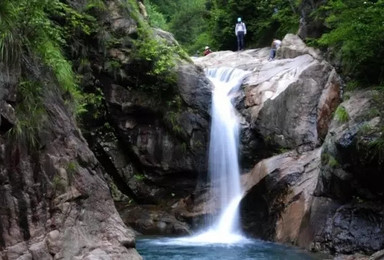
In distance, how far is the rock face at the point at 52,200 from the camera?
6.62 m

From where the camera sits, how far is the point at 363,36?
10922 millimetres

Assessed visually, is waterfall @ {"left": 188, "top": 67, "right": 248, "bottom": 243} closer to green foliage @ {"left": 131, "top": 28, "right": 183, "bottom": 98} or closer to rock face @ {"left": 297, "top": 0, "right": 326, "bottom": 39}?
green foliage @ {"left": 131, "top": 28, "right": 183, "bottom": 98}

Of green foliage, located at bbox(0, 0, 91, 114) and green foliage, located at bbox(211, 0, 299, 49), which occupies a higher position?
green foliage, located at bbox(211, 0, 299, 49)

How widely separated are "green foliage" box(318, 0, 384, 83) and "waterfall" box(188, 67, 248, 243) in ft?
12.6

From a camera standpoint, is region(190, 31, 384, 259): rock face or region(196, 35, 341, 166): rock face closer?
region(190, 31, 384, 259): rock face

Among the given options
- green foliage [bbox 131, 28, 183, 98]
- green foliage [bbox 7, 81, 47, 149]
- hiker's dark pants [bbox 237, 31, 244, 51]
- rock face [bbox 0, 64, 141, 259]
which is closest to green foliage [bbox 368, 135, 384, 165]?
rock face [bbox 0, 64, 141, 259]

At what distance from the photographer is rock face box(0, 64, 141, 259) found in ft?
21.7

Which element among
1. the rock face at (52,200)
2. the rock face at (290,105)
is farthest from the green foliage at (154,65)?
the rock face at (52,200)

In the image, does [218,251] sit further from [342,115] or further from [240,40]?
[240,40]

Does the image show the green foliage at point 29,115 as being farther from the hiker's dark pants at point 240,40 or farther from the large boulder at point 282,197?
the hiker's dark pants at point 240,40

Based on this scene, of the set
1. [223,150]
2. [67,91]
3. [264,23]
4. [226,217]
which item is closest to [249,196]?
[226,217]

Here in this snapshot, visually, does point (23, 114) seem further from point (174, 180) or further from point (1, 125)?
point (174, 180)

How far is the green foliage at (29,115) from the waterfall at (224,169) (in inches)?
238

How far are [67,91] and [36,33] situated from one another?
141cm
